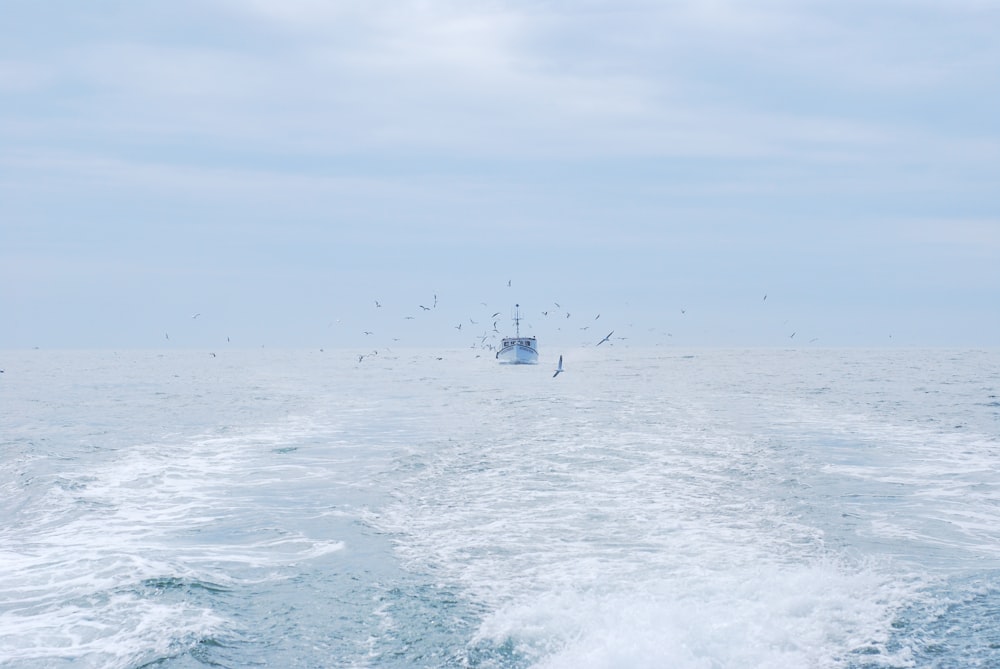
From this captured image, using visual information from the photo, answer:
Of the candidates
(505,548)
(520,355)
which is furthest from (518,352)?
(505,548)

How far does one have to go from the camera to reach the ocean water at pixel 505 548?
9.77 metres

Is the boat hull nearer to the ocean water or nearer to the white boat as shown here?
the white boat

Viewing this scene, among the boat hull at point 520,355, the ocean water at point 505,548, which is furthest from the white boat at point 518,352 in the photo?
the ocean water at point 505,548

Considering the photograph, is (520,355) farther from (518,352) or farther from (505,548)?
(505,548)

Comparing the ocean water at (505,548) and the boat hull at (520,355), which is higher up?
the ocean water at (505,548)

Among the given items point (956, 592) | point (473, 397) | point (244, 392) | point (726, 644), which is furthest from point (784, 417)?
point (244, 392)

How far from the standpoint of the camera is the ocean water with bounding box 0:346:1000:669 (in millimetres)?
9766

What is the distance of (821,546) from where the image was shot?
14.0 m

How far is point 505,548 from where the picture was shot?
14.0m

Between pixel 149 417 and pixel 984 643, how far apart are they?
34.9 metres

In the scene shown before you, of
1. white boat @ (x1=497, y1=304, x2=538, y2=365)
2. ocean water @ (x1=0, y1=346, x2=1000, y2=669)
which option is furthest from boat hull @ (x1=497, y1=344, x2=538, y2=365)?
ocean water @ (x1=0, y1=346, x2=1000, y2=669)

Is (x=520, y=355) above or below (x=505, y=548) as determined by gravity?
below

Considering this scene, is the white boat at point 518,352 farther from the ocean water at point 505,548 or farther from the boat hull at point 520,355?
the ocean water at point 505,548

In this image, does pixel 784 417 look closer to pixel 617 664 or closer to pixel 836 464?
pixel 836 464
